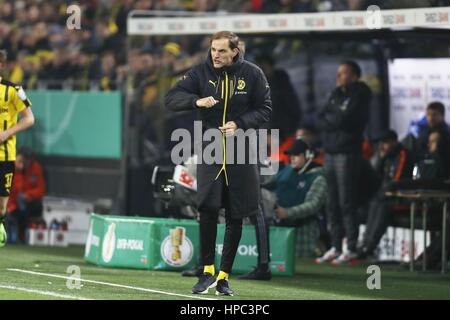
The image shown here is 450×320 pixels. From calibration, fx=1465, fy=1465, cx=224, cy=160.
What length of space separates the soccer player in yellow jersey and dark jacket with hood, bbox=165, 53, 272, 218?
2743mm

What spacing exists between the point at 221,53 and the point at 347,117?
5.91 metres

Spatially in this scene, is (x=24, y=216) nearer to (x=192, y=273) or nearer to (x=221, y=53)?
(x=192, y=273)

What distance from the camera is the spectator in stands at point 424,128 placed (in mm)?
17047

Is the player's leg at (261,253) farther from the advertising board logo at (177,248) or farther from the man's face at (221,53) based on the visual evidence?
the man's face at (221,53)

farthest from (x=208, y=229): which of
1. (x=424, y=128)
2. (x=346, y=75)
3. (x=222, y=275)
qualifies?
(x=424, y=128)

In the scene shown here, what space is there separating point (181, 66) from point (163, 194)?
20.5ft

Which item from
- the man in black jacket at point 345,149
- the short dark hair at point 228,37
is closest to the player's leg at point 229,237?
the short dark hair at point 228,37

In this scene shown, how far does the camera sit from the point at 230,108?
11.9 meters

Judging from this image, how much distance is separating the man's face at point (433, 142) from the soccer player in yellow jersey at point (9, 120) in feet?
15.7
